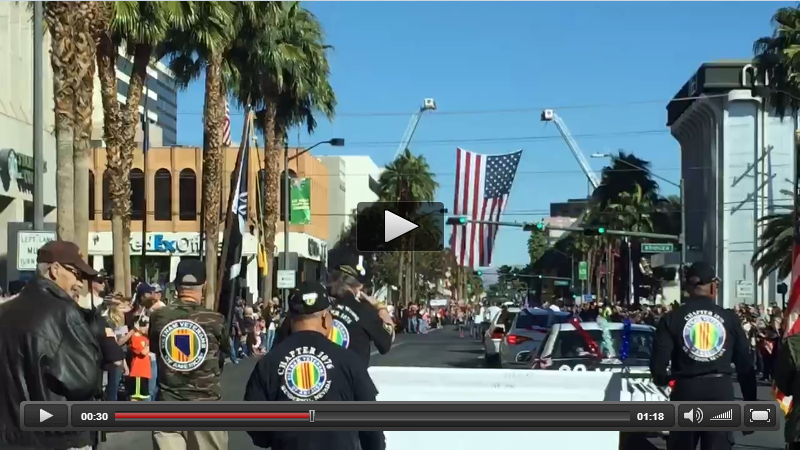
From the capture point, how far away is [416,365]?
3106 centimetres

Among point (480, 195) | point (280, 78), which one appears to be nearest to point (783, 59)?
point (480, 195)

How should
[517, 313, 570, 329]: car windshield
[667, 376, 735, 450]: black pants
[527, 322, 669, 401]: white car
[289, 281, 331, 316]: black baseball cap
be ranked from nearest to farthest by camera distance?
[289, 281, 331, 316]: black baseball cap → [667, 376, 735, 450]: black pants → [527, 322, 669, 401]: white car → [517, 313, 570, 329]: car windshield

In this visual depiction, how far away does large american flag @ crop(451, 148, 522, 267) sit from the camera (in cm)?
4278

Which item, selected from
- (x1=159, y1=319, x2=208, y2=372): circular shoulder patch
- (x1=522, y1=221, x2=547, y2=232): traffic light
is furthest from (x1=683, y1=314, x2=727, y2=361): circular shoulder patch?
(x1=522, y1=221, x2=547, y2=232): traffic light

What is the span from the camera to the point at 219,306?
14.2 metres

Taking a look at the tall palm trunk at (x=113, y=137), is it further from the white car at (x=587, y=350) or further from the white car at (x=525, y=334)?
the white car at (x=587, y=350)

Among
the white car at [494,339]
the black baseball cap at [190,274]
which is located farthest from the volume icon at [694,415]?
the white car at [494,339]

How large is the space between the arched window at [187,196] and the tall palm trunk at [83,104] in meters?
43.1

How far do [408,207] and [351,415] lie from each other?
6501mm

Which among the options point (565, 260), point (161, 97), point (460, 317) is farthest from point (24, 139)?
point (161, 97)

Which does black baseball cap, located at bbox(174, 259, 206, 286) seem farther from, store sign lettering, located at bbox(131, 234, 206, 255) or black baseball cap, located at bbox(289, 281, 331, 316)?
store sign lettering, located at bbox(131, 234, 206, 255)
